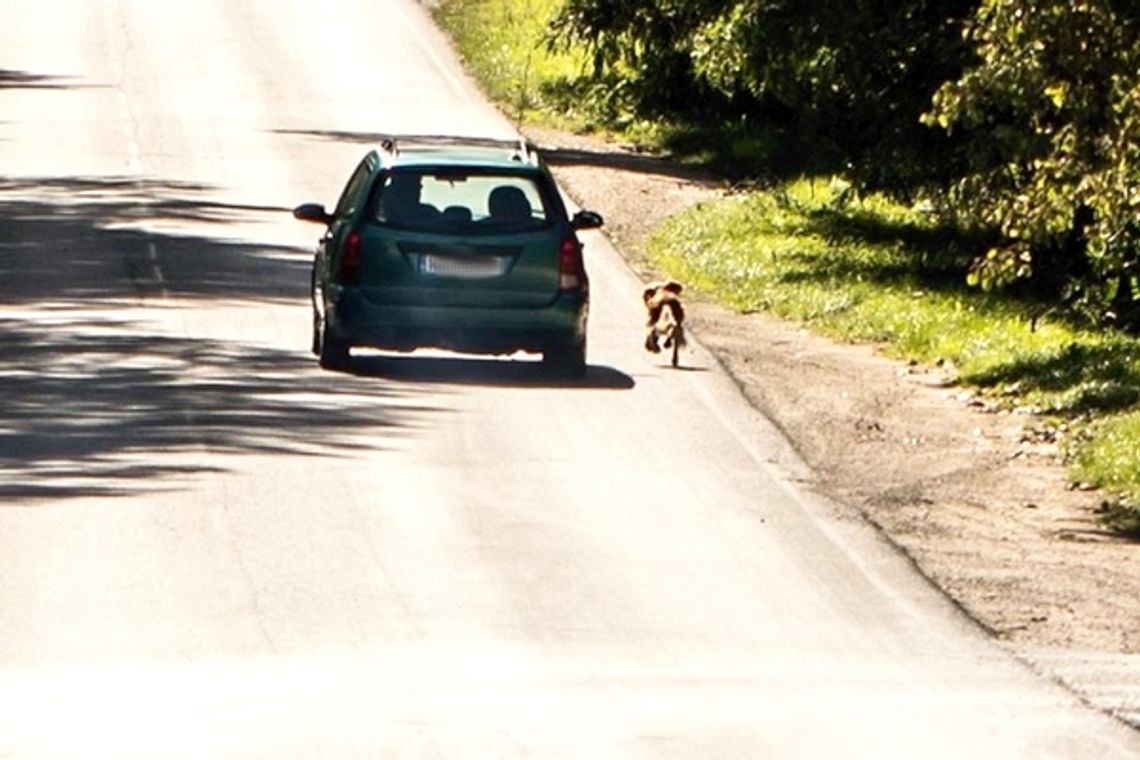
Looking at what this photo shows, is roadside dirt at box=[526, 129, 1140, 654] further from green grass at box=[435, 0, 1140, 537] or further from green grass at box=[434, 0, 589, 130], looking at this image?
green grass at box=[434, 0, 589, 130]

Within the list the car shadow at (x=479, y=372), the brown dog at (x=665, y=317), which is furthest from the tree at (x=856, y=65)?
the car shadow at (x=479, y=372)

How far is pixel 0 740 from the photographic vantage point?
1061 cm

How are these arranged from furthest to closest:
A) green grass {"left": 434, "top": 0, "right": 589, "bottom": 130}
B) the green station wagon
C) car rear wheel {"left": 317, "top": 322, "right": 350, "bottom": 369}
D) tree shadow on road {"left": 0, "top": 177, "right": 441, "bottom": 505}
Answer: green grass {"left": 434, "top": 0, "right": 589, "bottom": 130}, car rear wheel {"left": 317, "top": 322, "right": 350, "bottom": 369}, the green station wagon, tree shadow on road {"left": 0, "top": 177, "right": 441, "bottom": 505}

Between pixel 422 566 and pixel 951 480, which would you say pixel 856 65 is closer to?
pixel 951 480

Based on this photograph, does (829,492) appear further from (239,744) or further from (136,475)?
(239,744)

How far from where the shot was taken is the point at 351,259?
2205cm

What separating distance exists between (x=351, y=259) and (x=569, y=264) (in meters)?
1.64

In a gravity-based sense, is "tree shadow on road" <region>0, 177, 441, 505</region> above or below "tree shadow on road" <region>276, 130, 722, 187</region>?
above

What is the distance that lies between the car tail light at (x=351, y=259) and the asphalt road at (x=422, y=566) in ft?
2.69

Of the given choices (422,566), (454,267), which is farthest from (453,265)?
(422,566)

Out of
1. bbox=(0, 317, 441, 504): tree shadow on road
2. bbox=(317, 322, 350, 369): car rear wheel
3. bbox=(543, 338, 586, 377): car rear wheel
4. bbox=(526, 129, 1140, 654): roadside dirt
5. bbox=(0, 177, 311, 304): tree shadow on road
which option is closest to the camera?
bbox=(526, 129, 1140, 654): roadside dirt

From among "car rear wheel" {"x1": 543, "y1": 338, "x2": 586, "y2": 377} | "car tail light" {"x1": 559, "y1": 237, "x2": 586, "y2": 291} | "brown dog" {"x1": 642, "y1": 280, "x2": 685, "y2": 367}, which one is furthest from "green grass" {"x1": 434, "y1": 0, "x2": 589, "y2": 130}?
"car tail light" {"x1": 559, "y1": 237, "x2": 586, "y2": 291}

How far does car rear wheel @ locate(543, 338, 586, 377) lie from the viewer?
22578 millimetres

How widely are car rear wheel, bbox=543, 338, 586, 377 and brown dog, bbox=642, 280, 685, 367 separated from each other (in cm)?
97
